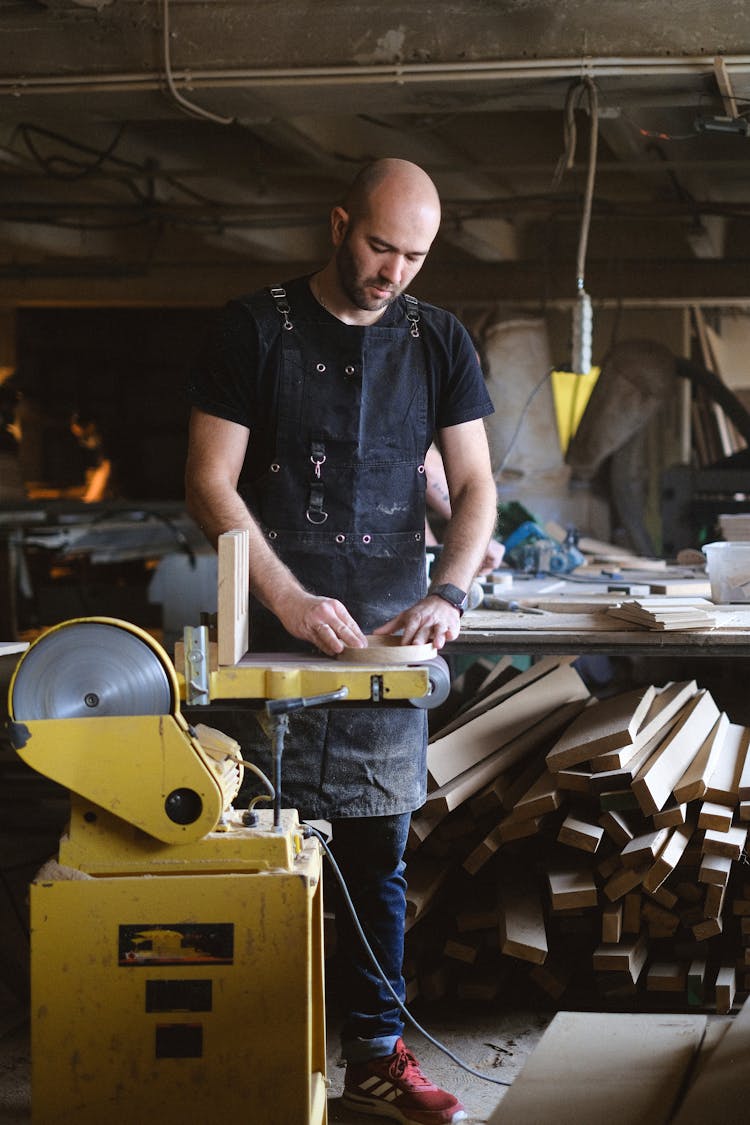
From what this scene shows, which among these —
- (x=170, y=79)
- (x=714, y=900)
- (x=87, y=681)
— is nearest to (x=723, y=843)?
(x=714, y=900)

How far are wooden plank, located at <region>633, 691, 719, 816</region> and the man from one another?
0.63 m

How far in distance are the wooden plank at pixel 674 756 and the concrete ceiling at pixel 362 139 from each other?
178 centimetres

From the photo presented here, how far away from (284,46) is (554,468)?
14.3 feet

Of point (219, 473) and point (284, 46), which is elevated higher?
point (284, 46)

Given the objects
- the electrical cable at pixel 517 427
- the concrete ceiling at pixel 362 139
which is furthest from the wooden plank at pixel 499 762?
the electrical cable at pixel 517 427

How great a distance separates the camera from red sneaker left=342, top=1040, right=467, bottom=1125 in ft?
9.21

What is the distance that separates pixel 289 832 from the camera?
7.56ft

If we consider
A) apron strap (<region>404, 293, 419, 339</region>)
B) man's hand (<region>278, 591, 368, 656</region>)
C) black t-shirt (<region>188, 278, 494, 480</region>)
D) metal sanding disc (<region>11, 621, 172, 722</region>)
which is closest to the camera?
metal sanding disc (<region>11, 621, 172, 722</region>)

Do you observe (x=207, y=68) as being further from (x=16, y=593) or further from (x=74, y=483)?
(x=74, y=483)

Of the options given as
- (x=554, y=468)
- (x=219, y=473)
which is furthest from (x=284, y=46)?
(x=554, y=468)

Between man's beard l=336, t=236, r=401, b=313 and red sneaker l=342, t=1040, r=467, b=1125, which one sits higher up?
man's beard l=336, t=236, r=401, b=313

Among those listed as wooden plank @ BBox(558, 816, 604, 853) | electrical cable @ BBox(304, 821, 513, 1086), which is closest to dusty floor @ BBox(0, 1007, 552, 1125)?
electrical cable @ BBox(304, 821, 513, 1086)

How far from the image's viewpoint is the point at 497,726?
381cm

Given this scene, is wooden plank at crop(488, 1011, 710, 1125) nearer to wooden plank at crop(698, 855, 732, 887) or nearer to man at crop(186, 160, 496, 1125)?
man at crop(186, 160, 496, 1125)
